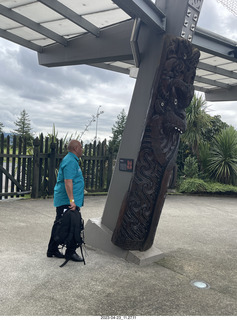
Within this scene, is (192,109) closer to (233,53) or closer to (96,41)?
(233,53)

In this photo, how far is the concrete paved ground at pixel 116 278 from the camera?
3.08 meters

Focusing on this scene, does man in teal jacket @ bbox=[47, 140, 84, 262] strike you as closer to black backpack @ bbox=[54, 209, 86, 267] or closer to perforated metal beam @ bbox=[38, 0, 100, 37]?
black backpack @ bbox=[54, 209, 86, 267]

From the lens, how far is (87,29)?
17.9 feet

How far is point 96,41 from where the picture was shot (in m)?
5.70

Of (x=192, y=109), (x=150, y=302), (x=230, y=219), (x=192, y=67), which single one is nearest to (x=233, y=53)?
(x=192, y=67)

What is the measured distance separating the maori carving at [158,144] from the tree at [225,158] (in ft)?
28.9

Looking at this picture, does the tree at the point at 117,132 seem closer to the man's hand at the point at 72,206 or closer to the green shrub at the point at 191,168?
the green shrub at the point at 191,168

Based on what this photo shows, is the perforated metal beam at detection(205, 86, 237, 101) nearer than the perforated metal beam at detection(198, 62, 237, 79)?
No

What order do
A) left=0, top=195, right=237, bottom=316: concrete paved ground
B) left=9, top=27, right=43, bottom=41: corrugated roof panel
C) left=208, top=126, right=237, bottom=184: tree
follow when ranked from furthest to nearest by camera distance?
left=208, top=126, right=237, bottom=184: tree → left=9, top=27, right=43, bottom=41: corrugated roof panel → left=0, top=195, right=237, bottom=316: concrete paved ground

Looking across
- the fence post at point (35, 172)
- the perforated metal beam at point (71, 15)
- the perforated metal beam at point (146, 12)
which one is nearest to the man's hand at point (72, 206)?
the perforated metal beam at point (146, 12)

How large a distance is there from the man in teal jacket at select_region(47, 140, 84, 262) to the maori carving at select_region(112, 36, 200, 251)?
0.68 metres

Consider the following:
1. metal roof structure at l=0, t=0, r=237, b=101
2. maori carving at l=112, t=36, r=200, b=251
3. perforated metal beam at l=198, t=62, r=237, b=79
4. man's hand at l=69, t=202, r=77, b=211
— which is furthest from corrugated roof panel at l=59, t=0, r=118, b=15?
perforated metal beam at l=198, t=62, r=237, b=79

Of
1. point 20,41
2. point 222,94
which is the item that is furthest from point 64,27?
point 222,94

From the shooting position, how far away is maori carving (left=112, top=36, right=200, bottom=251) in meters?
4.27
